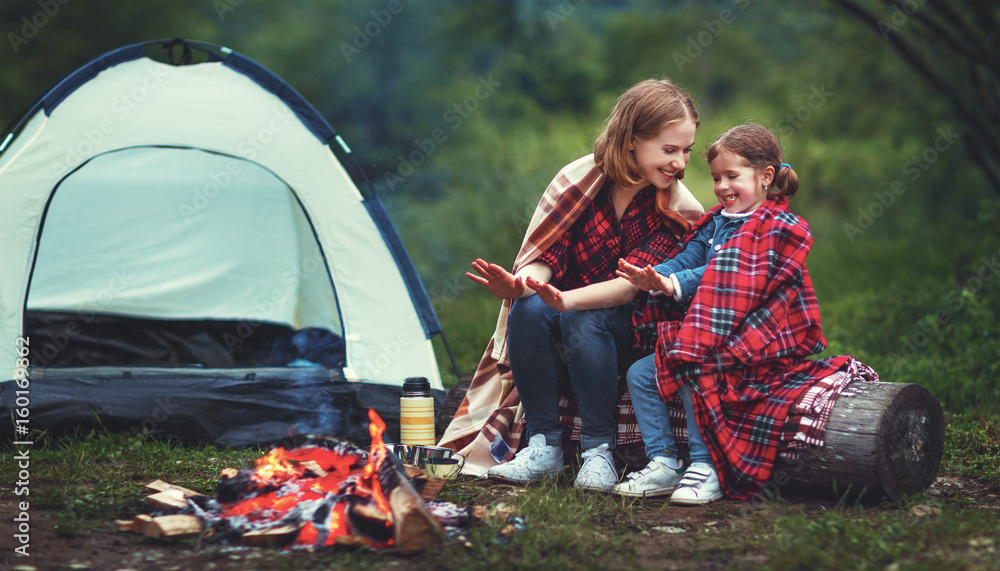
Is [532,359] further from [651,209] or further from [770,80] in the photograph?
[770,80]

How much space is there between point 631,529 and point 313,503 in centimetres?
88

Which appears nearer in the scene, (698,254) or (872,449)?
(872,449)

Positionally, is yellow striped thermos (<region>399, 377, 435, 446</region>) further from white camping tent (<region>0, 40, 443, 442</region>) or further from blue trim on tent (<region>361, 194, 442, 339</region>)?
blue trim on tent (<region>361, 194, 442, 339</region>)

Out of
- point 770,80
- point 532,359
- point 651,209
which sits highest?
point 770,80

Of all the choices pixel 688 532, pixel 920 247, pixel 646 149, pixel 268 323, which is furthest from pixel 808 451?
pixel 920 247

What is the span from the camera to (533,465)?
2.75 meters

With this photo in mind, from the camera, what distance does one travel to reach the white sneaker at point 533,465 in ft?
9.00

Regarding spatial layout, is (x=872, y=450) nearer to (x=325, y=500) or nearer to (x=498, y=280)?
(x=498, y=280)

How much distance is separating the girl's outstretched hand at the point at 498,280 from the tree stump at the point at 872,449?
99 centimetres

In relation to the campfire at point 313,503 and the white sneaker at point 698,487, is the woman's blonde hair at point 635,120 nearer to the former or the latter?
the white sneaker at point 698,487

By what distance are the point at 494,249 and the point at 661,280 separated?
20.8 ft

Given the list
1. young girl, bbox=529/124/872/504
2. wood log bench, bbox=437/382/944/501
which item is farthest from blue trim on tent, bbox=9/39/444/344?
wood log bench, bbox=437/382/944/501

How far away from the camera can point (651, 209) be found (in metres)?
2.86

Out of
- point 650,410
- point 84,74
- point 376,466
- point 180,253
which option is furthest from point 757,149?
point 180,253
